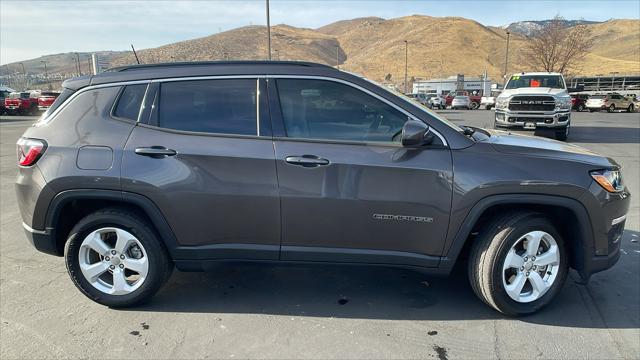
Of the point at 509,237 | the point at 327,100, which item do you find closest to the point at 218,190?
the point at 327,100

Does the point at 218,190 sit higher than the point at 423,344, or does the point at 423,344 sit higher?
the point at 218,190

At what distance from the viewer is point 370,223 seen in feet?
10.9

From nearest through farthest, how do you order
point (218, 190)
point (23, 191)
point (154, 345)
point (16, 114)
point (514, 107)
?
point (154, 345)
point (218, 190)
point (23, 191)
point (514, 107)
point (16, 114)

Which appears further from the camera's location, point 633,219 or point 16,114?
point 16,114

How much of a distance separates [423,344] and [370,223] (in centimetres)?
89

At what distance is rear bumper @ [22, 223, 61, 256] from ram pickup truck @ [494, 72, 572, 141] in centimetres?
1411

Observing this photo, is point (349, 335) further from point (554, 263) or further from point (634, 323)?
point (634, 323)

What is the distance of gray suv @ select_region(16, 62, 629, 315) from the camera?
10.8 feet

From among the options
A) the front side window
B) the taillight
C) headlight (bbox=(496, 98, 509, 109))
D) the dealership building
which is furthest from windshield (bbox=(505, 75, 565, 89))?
the dealership building

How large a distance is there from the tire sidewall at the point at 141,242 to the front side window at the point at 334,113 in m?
1.34

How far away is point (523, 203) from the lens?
133 inches

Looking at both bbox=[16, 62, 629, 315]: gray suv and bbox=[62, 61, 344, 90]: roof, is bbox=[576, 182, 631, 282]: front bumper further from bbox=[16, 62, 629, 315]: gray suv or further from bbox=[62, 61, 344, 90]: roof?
bbox=[62, 61, 344, 90]: roof

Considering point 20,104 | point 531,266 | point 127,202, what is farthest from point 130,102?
point 20,104

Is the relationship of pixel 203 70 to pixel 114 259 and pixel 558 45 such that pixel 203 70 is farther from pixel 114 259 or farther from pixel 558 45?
pixel 558 45
